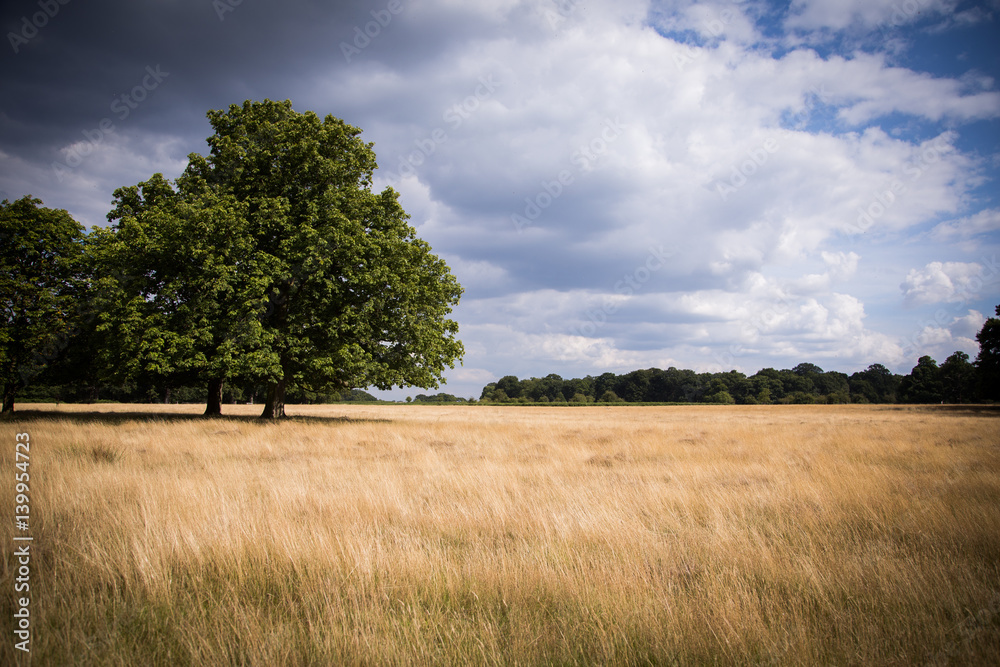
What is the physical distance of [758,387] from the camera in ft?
448

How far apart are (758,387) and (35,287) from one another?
156 m

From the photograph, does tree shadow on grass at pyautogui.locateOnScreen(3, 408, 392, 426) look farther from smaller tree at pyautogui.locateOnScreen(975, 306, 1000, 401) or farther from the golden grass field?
smaller tree at pyautogui.locateOnScreen(975, 306, 1000, 401)

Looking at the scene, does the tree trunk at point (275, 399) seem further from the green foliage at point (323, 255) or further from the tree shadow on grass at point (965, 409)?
the tree shadow on grass at point (965, 409)

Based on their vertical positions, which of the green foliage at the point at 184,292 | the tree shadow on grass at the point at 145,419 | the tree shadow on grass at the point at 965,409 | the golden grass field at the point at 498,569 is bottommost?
the tree shadow on grass at the point at 965,409

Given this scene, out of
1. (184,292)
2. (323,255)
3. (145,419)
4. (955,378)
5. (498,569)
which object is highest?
(323,255)

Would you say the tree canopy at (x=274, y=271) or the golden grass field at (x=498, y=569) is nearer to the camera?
the golden grass field at (x=498, y=569)

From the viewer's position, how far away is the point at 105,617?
10.0 feet

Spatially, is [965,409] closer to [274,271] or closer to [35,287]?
[274,271]

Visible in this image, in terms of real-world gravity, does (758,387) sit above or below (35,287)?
below

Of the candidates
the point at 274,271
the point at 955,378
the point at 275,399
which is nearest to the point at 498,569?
the point at 274,271

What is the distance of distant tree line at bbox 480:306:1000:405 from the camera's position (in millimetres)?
97438

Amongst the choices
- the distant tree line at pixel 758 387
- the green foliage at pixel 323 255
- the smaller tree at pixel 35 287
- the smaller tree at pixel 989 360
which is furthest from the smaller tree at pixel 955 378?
the smaller tree at pixel 35 287

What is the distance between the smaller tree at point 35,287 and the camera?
19.8 m

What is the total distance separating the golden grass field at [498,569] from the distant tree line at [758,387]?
112 m
